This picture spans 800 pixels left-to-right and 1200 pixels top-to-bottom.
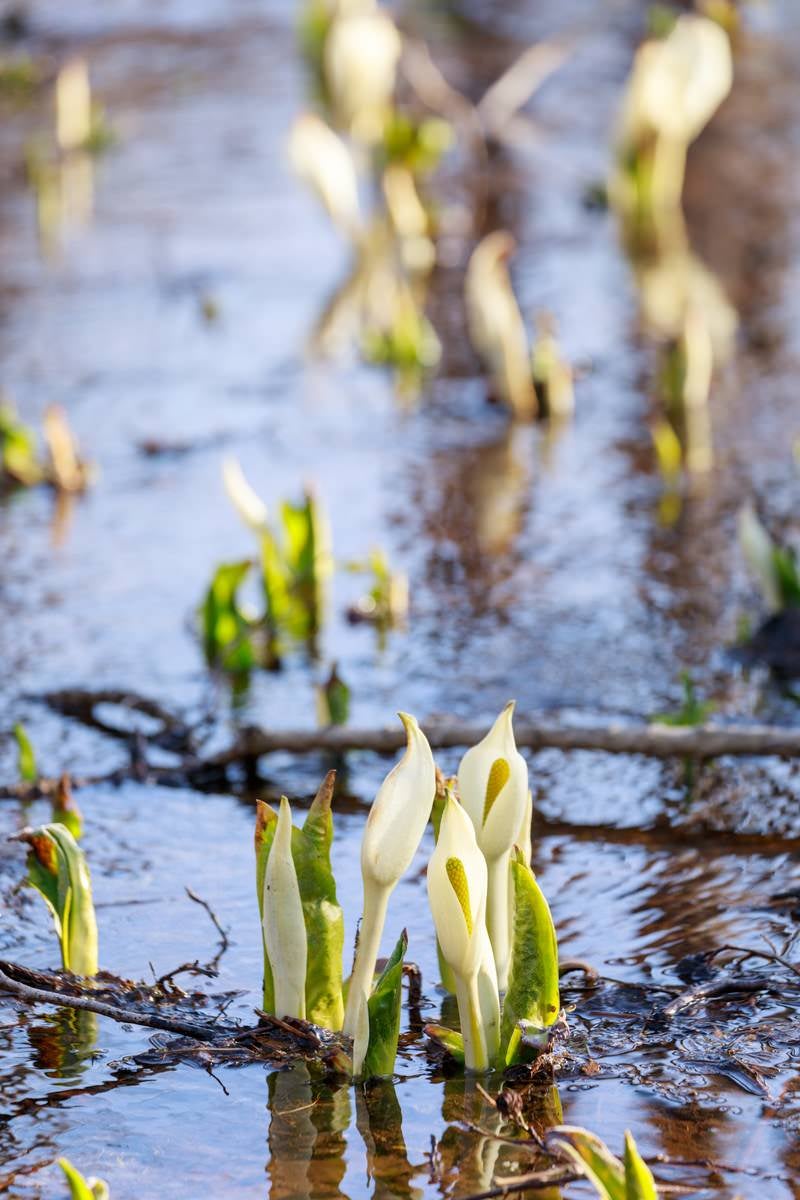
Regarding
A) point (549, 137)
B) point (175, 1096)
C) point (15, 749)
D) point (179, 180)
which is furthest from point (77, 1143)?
point (549, 137)

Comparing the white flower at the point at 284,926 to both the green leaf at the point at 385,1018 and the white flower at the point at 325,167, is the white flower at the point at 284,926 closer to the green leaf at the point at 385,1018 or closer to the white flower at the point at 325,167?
the green leaf at the point at 385,1018

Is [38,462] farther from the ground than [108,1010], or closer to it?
closer to it

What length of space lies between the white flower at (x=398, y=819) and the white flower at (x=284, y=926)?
0.11 metres

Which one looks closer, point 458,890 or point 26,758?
point 458,890

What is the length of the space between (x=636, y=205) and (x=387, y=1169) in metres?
7.22

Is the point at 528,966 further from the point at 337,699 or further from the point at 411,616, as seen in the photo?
the point at 411,616

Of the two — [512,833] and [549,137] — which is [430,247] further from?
[512,833]

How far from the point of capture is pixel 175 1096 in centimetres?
222

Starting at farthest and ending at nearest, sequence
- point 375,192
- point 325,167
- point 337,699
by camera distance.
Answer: point 375,192
point 325,167
point 337,699

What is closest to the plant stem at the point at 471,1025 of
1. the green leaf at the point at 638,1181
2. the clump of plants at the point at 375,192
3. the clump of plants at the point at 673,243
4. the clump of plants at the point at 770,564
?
the green leaf at the point at 638,1181

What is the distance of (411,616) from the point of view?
4.40 metres

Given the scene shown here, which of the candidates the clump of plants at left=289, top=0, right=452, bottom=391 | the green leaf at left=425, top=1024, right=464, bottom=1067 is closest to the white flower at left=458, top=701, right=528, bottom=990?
the green leaf at left=425, top=1024, right=464, bottom=1067

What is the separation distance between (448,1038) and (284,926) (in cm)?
27

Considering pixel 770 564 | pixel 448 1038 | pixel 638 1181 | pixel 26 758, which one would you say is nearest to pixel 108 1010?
pixel 448 1038
